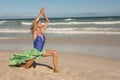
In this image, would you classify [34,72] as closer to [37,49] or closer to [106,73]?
[37,49]

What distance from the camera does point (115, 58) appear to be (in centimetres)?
1070

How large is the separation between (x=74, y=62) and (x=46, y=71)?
7.24ft

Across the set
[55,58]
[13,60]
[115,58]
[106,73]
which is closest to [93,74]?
[106,73]

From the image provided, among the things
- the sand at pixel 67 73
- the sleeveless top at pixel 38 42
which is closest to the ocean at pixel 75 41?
the sand at pixel 67 73

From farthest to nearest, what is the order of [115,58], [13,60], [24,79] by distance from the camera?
[115,58] → [13,60] → [24,79]

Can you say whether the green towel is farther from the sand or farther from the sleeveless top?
the sand

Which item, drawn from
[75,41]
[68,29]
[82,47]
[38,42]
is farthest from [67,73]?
[68,29]

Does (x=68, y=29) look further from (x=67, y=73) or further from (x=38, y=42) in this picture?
(x=38, y=42)

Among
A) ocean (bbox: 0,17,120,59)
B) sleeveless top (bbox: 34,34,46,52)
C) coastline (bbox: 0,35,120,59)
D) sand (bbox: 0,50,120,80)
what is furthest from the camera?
ocean (bbox: 0,17,120,59)

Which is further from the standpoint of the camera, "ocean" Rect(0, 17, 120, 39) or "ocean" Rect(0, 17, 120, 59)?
"ocean" Rect(0, 17, 120, 39)

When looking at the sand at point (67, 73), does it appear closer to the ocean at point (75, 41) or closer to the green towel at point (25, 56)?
the green towel at point (25, 56)

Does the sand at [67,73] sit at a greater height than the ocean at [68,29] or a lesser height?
greater

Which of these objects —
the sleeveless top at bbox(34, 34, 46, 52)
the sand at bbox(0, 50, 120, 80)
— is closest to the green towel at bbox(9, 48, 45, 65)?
the sleeveless top at bbox(34, 34, 46, 52)

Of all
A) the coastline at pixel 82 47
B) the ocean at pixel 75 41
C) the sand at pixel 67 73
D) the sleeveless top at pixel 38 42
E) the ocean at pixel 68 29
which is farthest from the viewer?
the ocean at pixel 68 29
